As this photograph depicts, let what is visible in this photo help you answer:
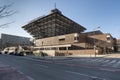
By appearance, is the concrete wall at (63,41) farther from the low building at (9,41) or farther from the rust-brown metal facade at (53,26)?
the low building at (9,41)

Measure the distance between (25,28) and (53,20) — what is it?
3381 centimetres

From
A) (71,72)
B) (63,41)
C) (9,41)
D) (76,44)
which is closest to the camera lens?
(71,72)

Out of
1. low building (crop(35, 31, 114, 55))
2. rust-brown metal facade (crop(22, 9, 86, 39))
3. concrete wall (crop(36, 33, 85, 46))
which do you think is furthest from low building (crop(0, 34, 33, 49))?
low building (crop(35, 31, 114, 55))

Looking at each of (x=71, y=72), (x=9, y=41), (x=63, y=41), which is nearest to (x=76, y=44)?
(x=63, y=41)

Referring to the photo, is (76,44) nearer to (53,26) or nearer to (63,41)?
(63,41)

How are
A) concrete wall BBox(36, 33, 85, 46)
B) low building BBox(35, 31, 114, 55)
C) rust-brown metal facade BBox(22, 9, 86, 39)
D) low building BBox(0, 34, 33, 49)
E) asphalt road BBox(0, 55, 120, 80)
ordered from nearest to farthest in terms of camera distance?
asphalt road BBox(0, 55, 120, 80)
low building BBox(35, 31, 114, 55)
concrete wall BBox(36, 33, 85, 46)
rust-brown metal facade BBox(22, 9, 86, 39)
low building BBox(0, 34, 33, 49)

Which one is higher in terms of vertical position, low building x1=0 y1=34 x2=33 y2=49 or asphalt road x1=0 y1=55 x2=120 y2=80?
low building x1=0 y1=34 x2=33 y2=49

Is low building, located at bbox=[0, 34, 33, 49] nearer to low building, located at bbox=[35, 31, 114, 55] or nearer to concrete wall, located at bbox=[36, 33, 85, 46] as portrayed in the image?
concrete wall, located at bbox=[36, 33, 85, 46]

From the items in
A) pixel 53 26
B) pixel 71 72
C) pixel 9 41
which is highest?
pixel 53 26

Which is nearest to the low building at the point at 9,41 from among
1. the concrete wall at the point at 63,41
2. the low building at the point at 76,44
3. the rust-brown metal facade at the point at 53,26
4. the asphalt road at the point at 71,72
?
the rust-brown metal facade at the point at 53,26

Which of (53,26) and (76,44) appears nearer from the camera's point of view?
(76,44)

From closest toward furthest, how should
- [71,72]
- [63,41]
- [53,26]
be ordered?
[71,72], [63,41], [53,26]

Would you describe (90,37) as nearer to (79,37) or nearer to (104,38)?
(104,38)

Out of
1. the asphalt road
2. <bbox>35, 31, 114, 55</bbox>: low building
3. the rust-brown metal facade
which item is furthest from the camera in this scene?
the rust-brown metal facade
